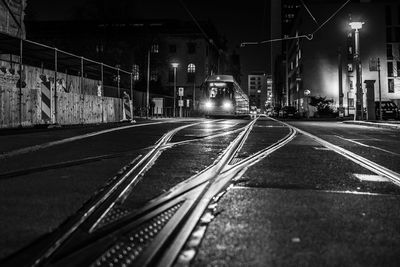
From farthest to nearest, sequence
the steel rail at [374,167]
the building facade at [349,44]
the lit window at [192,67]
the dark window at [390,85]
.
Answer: the lit window at [192,67] → the building facade at [349,44] → the dark window at [390,85] → the steel rail at [374,167]

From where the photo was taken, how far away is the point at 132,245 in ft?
9.12

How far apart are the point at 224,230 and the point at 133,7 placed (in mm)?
55255

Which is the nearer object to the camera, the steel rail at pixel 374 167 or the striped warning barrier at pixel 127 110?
the steel rail at pixel 374 167

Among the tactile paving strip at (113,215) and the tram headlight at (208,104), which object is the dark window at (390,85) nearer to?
the tram headlight at (208,104)

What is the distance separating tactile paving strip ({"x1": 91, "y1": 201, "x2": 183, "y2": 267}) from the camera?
2510mm

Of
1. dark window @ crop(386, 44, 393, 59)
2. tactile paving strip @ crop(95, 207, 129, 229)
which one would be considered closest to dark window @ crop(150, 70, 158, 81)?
dark window @ crop(386, 44, 393, 59)

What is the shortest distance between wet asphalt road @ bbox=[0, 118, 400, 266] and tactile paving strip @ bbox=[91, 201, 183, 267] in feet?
1.26

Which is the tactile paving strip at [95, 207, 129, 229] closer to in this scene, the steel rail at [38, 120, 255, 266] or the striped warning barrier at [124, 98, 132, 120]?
the steel rail at [38, 120, 255, 266]

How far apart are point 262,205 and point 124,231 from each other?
150 centimetres

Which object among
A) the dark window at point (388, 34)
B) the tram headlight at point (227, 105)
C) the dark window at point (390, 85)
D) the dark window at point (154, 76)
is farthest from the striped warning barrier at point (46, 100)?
the dark window at point (388, 34)

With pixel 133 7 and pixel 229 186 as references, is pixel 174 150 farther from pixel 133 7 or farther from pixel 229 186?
pixel 133 7

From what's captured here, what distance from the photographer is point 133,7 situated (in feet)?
180

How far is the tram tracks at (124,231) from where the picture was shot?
8.34 feet

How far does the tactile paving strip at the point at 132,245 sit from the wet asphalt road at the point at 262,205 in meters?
0.38
